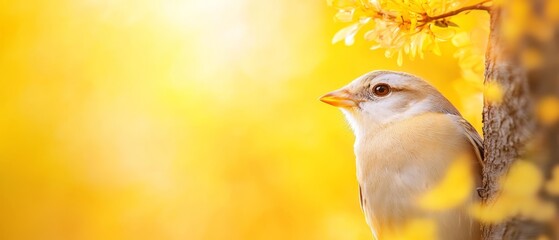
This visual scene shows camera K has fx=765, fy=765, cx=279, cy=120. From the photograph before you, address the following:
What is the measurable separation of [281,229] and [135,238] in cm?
76

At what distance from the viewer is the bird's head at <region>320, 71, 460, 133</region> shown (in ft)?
6.52

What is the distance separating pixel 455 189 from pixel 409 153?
13 cm

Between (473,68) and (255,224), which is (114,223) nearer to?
(255,224)

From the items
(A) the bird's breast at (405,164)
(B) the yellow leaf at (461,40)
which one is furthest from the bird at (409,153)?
(B) the yellow leaf at (461,40)

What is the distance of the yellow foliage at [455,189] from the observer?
5.57ft

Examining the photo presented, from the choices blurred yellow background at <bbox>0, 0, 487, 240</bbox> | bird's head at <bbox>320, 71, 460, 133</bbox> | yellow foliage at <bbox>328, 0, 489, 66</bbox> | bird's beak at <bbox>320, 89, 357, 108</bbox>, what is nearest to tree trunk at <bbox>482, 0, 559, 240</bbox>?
yellow foliage at <bbox>328, 0, 489, 66</bbox>

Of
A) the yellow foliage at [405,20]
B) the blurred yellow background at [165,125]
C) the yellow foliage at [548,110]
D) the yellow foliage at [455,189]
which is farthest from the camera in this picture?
the blurred yellow background at [165,125]

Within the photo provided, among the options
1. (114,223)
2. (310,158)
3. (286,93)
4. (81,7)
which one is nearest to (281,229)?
(310,158)

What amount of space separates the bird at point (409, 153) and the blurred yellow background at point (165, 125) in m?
1.26

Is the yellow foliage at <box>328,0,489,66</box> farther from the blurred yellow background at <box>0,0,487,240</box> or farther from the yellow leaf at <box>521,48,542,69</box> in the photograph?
the blurred yellow background at <box>0,0,487,240</box>

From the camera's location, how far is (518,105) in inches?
51.6

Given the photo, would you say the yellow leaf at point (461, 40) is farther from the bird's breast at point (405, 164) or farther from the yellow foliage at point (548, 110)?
the yellow foliage at point (548, 110)

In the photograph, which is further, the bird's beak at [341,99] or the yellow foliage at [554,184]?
the bird's beak at [341,99]

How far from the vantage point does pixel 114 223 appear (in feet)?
12.1
